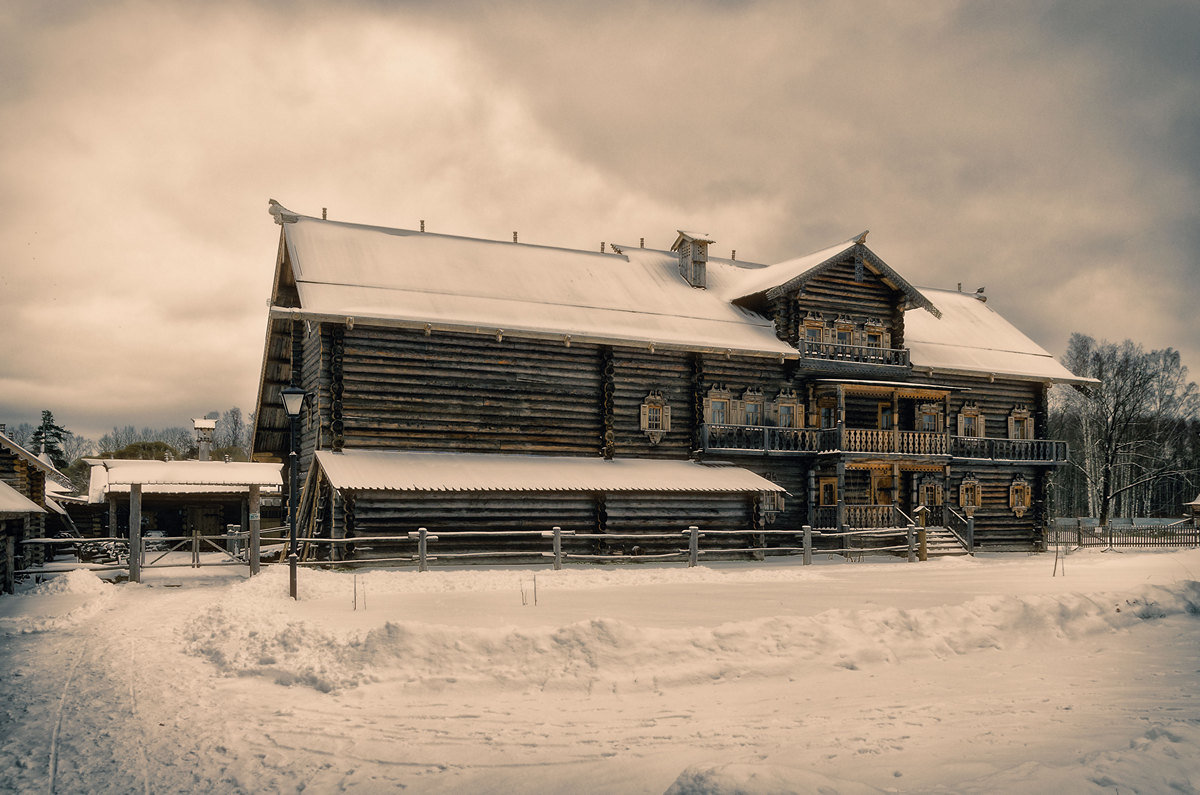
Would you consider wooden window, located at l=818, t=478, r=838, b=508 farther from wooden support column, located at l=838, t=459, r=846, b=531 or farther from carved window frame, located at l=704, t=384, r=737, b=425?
carved window frame, located at l=704, t=384, r=737, b=425

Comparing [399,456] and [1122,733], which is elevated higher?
[399,456]

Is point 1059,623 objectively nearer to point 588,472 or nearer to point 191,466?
point 588,472

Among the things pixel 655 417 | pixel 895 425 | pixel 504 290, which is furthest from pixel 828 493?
pixel 504 290

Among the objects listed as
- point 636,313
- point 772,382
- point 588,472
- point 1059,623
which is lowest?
point 1059,623

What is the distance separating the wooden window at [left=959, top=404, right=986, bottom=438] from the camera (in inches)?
1222

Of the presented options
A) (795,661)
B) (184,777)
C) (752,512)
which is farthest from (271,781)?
(752,512)

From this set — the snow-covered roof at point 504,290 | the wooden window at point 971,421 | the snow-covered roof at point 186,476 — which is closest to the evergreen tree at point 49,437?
the snow-covered roof at point 186,476

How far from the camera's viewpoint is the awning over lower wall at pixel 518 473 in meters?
20.8

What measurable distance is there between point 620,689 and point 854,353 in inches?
871

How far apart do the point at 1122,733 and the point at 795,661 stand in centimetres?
357

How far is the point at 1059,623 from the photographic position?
12.5 metres

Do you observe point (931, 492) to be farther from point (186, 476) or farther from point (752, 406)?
point (186, 476)

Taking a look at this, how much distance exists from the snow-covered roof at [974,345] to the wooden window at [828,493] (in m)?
5.32

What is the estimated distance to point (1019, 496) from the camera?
1260 inches
